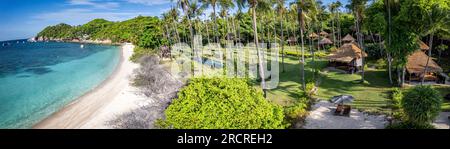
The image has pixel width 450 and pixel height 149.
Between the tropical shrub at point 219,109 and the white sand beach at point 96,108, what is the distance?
9.37 metres

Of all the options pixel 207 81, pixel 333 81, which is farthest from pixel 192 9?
pixel 207 81

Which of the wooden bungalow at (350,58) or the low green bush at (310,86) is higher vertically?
the wooden bungalow at (350,58)

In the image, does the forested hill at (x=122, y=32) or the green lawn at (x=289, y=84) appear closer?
the green lawn at (x=289, y=84)

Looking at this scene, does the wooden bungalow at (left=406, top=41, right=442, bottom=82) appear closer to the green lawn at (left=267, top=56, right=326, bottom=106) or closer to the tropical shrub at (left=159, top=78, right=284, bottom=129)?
the green lawn at (left=267, top=56, right=326, bottom=106)

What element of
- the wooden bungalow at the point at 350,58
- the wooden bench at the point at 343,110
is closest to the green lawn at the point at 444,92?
the wooden bench at the point at 343,110

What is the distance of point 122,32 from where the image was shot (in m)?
114

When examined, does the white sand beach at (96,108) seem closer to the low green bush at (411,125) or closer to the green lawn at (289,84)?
the green lawn at (289,84)

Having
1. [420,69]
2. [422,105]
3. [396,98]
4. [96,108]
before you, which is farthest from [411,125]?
[96,108]

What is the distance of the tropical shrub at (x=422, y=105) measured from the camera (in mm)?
13203

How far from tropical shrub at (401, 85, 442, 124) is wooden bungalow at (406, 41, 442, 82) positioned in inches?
416

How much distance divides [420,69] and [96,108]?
2563 cm

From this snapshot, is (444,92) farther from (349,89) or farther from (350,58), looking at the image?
(350,58)

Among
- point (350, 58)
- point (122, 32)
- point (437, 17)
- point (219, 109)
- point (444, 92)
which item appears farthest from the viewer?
point (122, 32)
